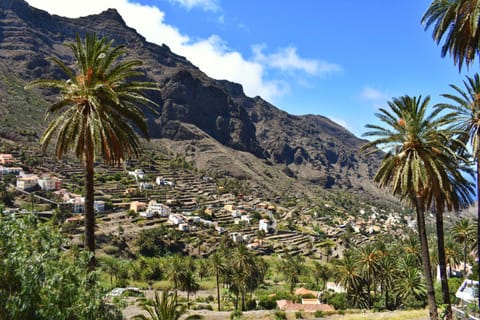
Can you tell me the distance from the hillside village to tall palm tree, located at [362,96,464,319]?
73409 millimetres

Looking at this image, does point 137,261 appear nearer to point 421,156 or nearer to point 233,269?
point 233,269

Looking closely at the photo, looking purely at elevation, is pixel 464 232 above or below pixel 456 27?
below

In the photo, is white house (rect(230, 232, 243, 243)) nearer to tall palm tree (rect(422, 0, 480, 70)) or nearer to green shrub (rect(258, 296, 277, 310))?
green shrub (rect(258, 296, 277, 310))

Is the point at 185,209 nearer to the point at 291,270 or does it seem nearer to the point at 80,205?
the point at 80,205

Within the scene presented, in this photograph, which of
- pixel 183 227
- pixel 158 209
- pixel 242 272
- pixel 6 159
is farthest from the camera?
pixel 6 159

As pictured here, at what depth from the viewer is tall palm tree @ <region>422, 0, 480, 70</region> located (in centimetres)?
1495

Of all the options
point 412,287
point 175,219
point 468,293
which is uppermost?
point 175,219

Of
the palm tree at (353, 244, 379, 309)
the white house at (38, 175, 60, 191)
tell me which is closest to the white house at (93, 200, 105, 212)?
the white house at (38, 175, 60, 191)

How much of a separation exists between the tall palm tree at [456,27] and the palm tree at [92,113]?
43.1ft

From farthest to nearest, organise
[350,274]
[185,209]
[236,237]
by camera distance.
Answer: [185,209], [236,237], [350,274]

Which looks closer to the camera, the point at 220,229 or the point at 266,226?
the point at 220,229

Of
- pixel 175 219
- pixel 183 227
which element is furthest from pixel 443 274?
pixel 175 219

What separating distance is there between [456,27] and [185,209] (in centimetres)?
12474

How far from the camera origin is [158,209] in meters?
119
